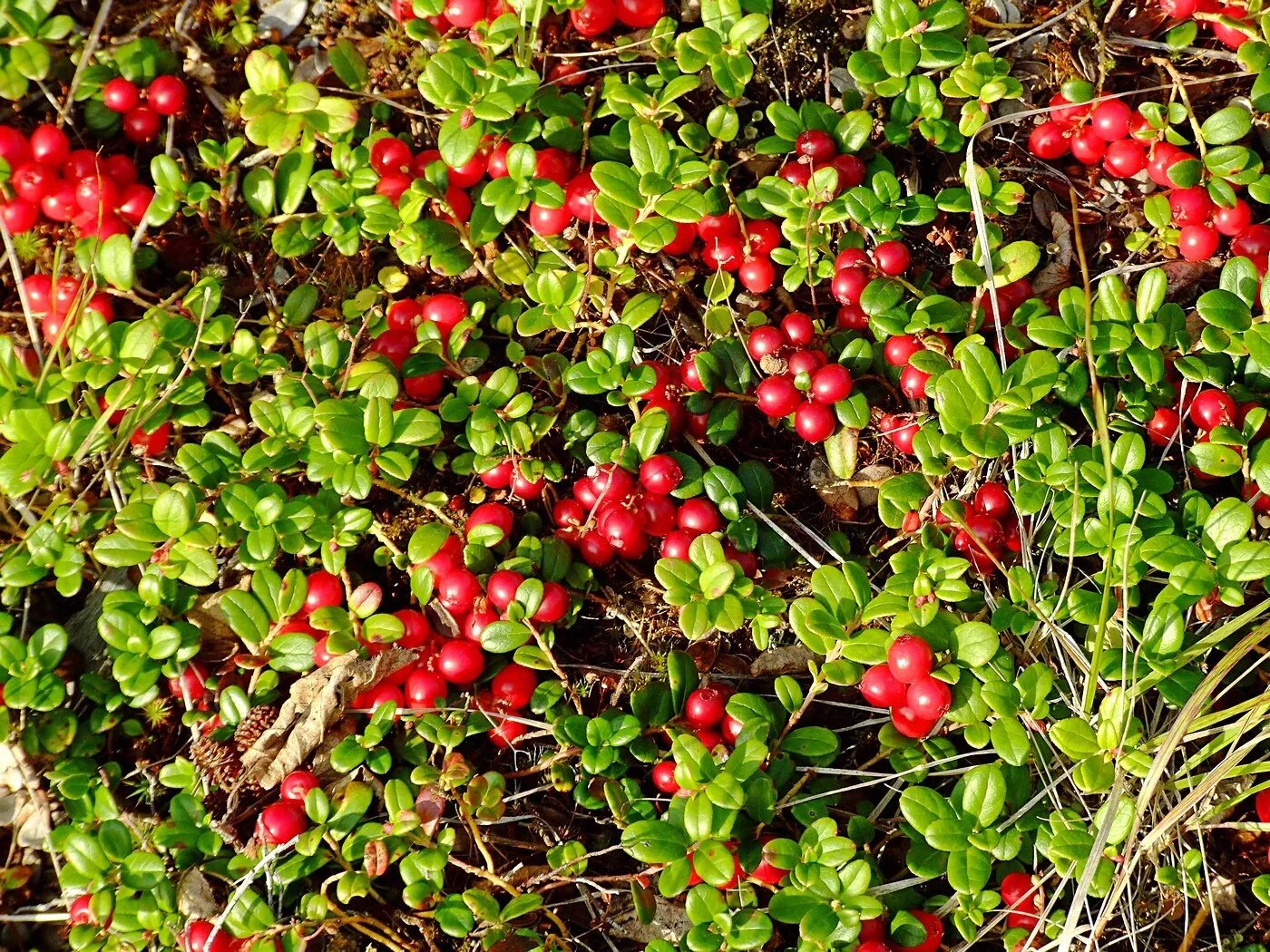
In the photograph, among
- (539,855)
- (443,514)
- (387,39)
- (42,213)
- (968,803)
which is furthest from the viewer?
(387,39)

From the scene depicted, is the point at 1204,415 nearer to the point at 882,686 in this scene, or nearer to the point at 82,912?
the point at 882,686

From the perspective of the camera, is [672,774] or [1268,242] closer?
[672,774]

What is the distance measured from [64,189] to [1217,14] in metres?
4.53

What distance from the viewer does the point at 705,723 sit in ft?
11.5

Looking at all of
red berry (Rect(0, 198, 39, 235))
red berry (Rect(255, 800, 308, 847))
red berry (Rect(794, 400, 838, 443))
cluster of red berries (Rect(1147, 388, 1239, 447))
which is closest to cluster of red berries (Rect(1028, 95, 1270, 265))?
cluster of red berries (Rect(1147, 388, 1239, 447))

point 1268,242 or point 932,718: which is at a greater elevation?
point 1268,242

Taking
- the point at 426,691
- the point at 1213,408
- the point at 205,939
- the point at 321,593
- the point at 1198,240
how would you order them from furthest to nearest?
the point at 1198,240, the point at 1213,408, the point at 321,593, the point at 426,691, the point at 205,939

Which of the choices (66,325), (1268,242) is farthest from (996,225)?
(66,325)

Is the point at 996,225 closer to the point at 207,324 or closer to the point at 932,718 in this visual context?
the point at 932,718

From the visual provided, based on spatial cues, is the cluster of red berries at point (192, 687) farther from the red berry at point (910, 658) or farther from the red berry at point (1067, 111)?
the red berry at point (1067, 111)

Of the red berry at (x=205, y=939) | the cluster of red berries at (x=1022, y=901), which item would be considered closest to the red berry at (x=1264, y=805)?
the cluster of red berries at (x=1022, y=901)

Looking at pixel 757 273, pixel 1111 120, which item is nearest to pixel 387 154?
pixel 757 273

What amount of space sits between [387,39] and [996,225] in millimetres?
2549

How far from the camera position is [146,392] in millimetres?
3684
